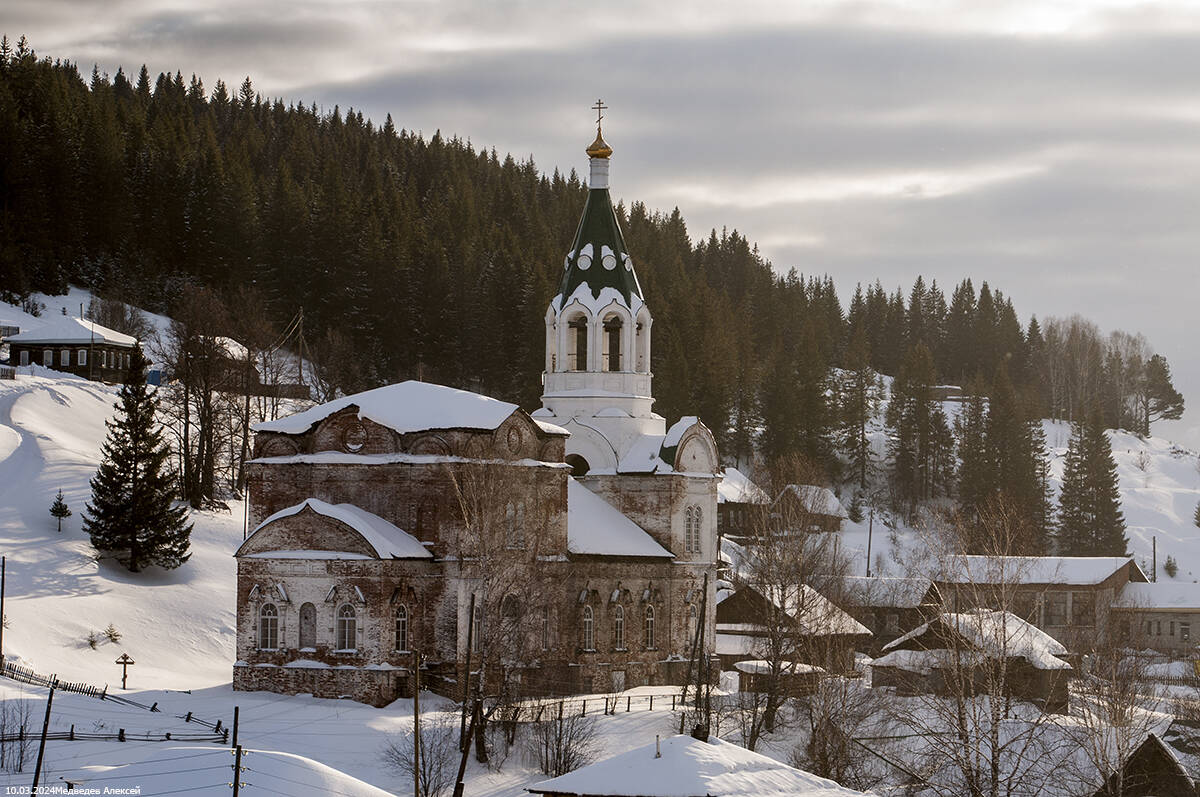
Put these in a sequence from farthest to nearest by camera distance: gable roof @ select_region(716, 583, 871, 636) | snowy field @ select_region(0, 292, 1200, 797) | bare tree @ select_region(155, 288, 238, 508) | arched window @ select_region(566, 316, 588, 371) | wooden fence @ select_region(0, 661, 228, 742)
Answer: bare tree @ select_region(155, 288, 238, 508) → arched window @ select_region(566, 316, 588, 371) → gable roof @ select_region(716, 583, 871, 636) → wooden fence @ select_region(0, 661, 228, 742) → snowy field @ select_region(0, 292, 1200, 797)

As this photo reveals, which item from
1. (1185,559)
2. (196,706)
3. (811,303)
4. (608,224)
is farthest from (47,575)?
(811,303)

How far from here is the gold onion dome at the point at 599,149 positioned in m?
50.3

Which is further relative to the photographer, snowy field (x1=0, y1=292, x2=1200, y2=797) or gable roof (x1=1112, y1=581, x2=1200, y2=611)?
gable roof (x1=1112, y1=581, x2=1200, y2=611)

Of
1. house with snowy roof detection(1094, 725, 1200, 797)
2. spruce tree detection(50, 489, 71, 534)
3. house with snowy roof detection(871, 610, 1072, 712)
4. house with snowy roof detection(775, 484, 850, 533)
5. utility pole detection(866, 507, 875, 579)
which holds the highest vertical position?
house with snowy roof detection(775, 484, 850, 533)

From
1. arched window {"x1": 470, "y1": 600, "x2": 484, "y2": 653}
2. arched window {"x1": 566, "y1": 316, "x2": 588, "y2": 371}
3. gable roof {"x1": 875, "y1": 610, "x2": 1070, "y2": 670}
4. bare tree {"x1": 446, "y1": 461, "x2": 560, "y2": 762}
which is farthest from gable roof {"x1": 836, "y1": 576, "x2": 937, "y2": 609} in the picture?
arched window {"x1": 470, "y1": 600, "x2": 484, "y2": 653}

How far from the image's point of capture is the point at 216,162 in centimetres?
9844

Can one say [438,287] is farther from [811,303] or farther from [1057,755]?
[1057,755]

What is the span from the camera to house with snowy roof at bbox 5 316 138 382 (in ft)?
238

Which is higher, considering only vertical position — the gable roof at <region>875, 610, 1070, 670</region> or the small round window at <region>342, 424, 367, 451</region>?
the small round window at <region>342, 424, 367, 451</region>

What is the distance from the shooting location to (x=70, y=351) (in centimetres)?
7275

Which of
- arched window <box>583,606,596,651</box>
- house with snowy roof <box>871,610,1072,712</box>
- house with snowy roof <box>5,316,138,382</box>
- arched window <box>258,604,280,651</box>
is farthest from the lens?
house with snowy roof <box>5,316,138,382</box>

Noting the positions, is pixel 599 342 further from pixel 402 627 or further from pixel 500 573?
pixel 500 573

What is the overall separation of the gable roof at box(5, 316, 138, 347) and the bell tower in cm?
2855

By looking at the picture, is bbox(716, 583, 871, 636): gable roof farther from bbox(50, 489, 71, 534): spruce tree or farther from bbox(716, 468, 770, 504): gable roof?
bbox(716, 468, 770, 504): gable roof
